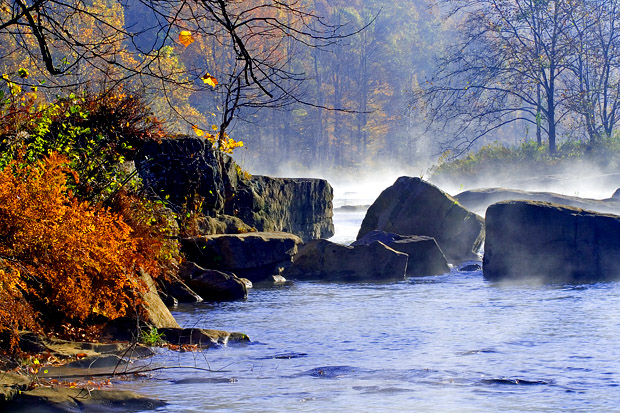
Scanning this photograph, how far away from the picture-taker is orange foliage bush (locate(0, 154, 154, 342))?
6.66m

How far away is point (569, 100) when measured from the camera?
103 feet

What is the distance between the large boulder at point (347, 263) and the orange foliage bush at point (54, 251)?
682 centimetres

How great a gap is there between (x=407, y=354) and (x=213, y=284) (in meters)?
4.55

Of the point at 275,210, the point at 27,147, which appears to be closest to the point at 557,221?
the point at 275,210

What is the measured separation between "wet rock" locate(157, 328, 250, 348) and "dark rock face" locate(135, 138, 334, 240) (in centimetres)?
370

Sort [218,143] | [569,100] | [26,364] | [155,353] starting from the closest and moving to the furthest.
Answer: [26,364]
[155,353]
[218,143]
[569,100]

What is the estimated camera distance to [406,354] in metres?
7.91

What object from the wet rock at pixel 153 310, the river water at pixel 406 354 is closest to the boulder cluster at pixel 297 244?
the river water at pixel 406 354

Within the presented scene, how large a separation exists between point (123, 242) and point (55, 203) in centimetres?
109

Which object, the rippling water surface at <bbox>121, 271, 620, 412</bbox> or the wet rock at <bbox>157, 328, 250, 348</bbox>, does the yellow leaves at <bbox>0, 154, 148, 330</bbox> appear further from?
the rippling water surface at <bbox>121, 271, 620, 412</bbox>

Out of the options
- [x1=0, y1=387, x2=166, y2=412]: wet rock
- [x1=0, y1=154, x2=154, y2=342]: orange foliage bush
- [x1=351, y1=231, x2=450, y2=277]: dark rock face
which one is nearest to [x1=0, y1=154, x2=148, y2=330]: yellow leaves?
[x1=0, y1=154, x2=154, y2=342]: orange foliage bush

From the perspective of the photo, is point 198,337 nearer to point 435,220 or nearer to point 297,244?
point 297,244

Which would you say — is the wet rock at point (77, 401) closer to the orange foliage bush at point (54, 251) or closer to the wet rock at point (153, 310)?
the orange foliage bush at point (54, 251)

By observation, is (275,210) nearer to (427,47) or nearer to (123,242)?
(123,242)
